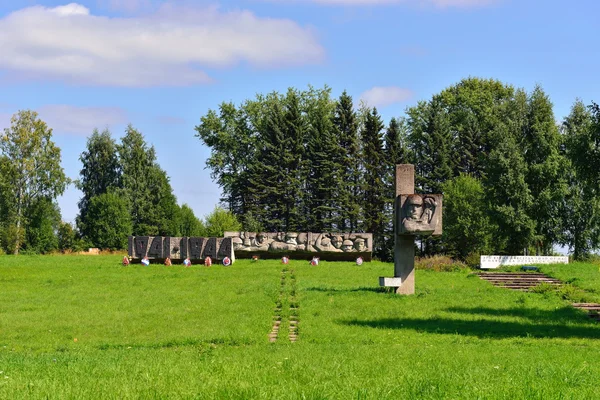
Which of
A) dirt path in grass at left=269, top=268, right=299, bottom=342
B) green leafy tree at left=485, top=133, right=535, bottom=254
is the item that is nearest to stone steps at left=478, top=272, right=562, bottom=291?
dirt path in grass at left=269, top=268, right=299, bottom=342

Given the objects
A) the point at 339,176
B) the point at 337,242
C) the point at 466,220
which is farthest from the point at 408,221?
the point at 339,176

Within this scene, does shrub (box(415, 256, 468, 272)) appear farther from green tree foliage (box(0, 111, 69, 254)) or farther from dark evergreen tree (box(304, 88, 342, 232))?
green tree foliage (box(0, 111, 69, 254))

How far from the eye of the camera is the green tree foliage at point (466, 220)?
6256 centimetres

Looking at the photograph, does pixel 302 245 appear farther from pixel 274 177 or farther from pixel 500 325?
pixel 500 325

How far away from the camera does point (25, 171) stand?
72688 mm

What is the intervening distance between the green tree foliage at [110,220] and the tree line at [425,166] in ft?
36.6

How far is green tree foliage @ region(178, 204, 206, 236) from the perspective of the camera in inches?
3647

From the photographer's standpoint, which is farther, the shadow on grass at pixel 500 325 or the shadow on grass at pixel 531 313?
the shadow on grass at pixel 531 313

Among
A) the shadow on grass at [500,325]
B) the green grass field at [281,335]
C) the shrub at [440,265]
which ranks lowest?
→ the shadow on grass at [500,325]

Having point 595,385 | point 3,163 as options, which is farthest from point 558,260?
point 3,163

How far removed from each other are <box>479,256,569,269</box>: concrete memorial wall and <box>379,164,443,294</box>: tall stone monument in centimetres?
1771

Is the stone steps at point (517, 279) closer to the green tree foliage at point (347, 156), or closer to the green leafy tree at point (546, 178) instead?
the green leafy tree at point (546, 178)

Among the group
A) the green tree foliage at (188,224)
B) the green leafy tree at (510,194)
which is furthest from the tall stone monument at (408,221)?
the green tree foliage at (188,224)

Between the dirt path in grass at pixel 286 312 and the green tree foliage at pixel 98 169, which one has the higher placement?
the green tree foliage at pixel 98 169
